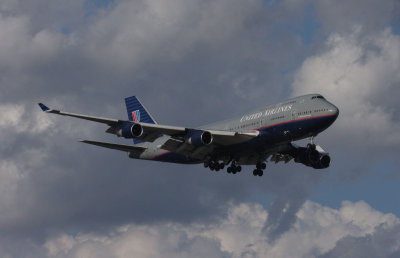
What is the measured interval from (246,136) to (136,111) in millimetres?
22351

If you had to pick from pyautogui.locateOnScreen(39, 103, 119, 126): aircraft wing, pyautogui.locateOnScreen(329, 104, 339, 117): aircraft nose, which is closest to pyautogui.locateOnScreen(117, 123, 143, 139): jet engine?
pyautogui.locateOnScreen(39, 103, 119, 126): aircraft wing

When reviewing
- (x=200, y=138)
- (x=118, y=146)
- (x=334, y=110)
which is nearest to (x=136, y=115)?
(x=118, y=146)

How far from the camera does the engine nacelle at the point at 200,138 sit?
6343 centimetres

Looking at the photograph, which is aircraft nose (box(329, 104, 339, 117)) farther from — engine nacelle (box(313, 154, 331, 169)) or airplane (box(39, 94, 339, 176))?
engine nacelle (box(313, 154, 331, 169))

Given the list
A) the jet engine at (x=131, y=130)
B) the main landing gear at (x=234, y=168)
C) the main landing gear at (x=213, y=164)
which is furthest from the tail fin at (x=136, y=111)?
the jet engine at (x=131, y=130)

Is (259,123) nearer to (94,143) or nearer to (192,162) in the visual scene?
(192,162)

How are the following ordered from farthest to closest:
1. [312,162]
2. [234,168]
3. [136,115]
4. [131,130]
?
[136,115] → [312,162] → [234,168] → [131,130]

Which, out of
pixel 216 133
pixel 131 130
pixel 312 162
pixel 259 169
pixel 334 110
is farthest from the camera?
pixel 259 169

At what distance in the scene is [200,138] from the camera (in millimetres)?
63375

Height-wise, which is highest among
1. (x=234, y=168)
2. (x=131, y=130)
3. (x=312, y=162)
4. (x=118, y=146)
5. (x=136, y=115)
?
(x=136, y=115)

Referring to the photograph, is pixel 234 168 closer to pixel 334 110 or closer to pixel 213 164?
pixel 213 164

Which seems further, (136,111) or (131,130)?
(136,111)

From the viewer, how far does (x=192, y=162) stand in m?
71.9

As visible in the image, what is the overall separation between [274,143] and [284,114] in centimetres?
316
